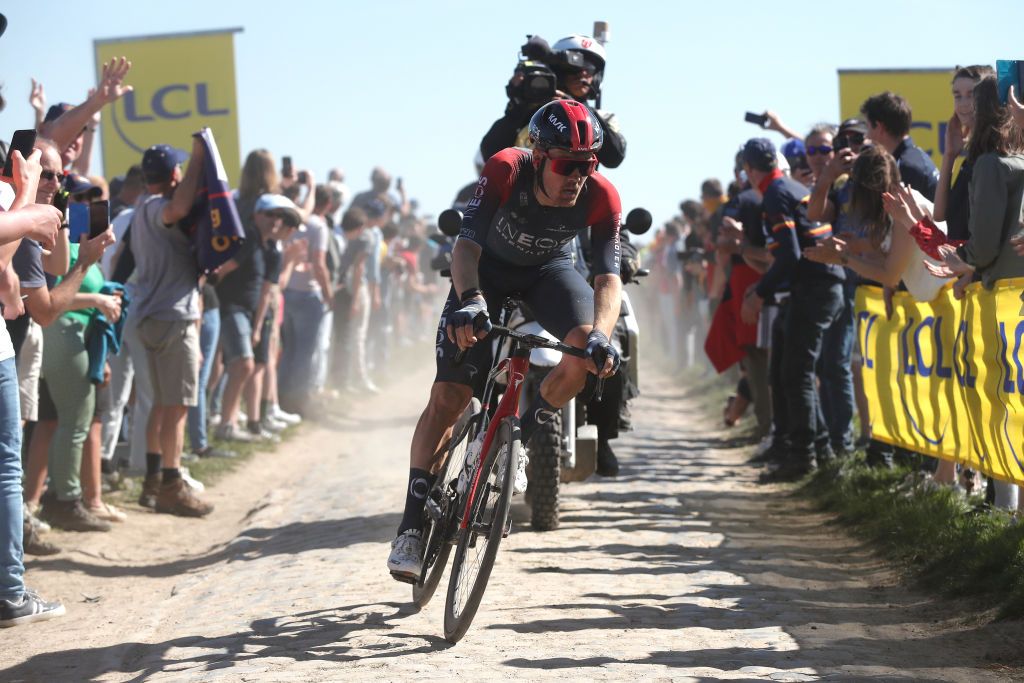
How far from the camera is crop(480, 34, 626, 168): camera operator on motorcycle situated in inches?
347

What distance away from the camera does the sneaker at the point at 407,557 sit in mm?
6457

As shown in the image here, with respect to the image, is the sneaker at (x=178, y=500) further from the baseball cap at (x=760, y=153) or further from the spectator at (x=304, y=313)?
the spectator at (x=304, y=313)

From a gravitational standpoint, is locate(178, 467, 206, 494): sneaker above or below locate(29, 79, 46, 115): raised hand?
below

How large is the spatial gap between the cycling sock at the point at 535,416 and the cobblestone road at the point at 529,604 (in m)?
0.86

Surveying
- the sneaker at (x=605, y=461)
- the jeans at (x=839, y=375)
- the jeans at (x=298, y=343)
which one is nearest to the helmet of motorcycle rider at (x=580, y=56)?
the sneaker at (x=605, y=461)

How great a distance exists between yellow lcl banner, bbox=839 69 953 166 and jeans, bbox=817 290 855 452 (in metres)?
6.41

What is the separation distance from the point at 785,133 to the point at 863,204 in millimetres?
3458

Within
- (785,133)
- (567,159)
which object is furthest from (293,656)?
(785,133)

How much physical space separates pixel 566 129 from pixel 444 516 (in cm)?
181

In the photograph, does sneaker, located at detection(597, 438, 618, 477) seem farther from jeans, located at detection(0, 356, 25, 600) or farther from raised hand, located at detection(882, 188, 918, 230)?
jeans, located at detection(0, 356, 25, 600)

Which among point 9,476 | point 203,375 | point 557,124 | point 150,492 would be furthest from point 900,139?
point 9,476

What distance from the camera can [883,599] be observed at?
7.17 metres

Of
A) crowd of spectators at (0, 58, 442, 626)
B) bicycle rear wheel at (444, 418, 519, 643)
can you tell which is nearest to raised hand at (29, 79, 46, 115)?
crowd of spectators at (0, 58, 442, 626)

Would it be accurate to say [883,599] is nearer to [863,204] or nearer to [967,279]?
[967,279]
